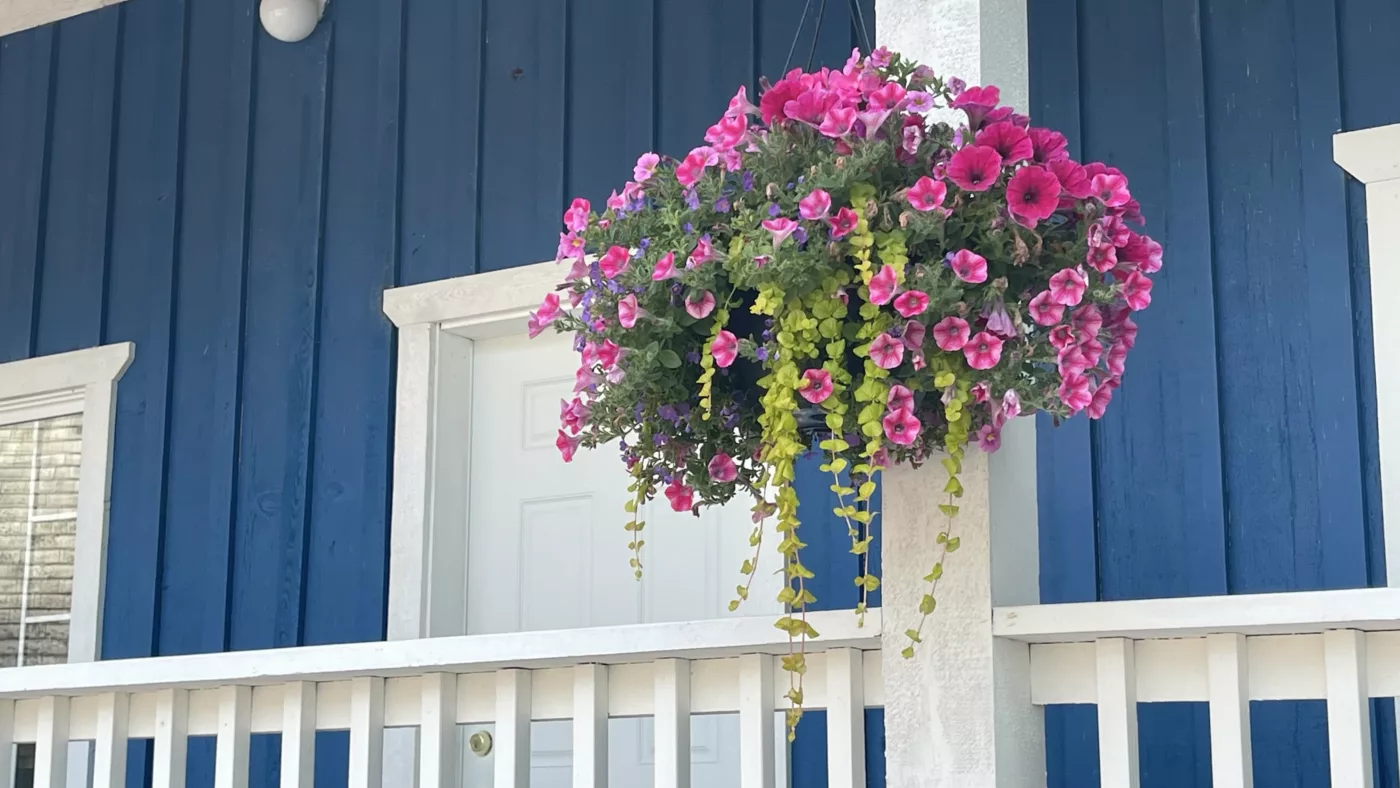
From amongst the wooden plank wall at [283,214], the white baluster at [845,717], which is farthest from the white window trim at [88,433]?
the white baluster at [845,717]

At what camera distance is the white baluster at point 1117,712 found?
1882 millimetres

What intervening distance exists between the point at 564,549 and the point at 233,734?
63.6 inches

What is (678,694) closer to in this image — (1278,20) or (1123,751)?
(1123,751)

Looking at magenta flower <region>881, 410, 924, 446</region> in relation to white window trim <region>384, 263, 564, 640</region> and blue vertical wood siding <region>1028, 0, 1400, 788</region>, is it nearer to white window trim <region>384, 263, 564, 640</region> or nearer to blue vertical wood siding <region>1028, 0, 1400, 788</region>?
blue vertical wood siding <region>1028, 0, 1400, 788</region>

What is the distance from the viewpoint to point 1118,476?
10.9ft

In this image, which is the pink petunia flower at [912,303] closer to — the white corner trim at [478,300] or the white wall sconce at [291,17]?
the white corner trim at [478,300]

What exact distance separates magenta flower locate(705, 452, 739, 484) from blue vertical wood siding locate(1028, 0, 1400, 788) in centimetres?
156

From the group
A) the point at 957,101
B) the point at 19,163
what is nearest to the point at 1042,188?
the point at 957,101

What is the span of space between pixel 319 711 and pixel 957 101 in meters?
1.30

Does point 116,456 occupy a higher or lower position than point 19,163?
lower

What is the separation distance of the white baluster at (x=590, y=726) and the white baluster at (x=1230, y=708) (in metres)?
0.78

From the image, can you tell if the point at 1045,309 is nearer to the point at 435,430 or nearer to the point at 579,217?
the point at 579,217

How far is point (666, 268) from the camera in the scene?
179 cm

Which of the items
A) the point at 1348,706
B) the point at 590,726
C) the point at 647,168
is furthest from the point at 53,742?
the point at 1348,706
